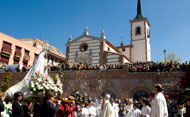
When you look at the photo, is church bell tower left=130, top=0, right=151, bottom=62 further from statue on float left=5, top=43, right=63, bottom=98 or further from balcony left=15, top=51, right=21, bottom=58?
statue on float left=5, top=43, right=63, bottom=98

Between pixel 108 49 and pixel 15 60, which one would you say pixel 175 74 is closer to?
pixel 108 49

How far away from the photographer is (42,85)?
339 inches

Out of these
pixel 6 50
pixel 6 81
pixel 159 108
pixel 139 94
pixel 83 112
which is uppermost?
pixel 6 50

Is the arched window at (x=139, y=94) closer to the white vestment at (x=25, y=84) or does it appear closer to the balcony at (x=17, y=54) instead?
the white vestment at (x=25, y=84)

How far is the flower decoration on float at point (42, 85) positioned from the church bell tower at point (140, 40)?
1568 inches

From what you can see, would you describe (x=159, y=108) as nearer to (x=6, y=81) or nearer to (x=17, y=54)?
(x=6, y=81)

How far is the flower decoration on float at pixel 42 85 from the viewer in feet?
27.8

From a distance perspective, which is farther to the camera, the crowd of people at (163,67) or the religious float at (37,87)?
the crowd of people at (163,67)

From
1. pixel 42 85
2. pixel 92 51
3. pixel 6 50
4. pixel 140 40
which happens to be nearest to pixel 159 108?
pixel 42 85

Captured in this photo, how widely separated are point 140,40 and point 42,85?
139 feet

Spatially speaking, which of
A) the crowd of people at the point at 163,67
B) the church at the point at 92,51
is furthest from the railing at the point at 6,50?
the crowd of people at the point at 163,67

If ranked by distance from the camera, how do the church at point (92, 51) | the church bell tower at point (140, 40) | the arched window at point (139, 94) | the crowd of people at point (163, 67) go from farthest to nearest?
the church bell tower at point (140, 40) → the church at point (92, 51) → the arched window at point (139, 94) → the crowd of people at point (163, 67)

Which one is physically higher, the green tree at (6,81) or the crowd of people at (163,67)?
the crowd of people at (163,67)

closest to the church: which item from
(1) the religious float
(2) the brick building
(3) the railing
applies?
(2) the brick building
